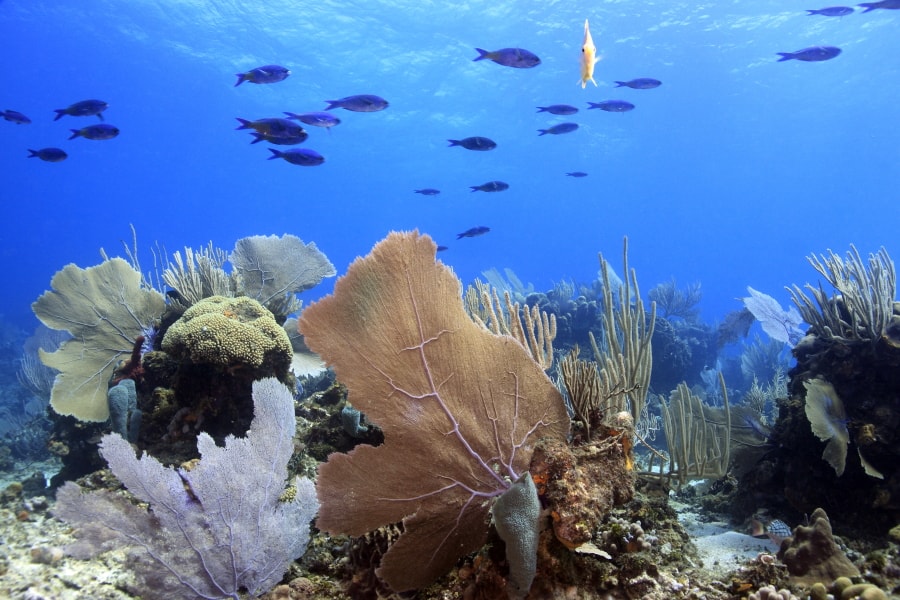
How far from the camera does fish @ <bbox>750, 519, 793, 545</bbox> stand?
363 centimetres

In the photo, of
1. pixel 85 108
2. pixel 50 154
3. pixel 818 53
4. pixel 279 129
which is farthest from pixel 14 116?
pixel 818 53

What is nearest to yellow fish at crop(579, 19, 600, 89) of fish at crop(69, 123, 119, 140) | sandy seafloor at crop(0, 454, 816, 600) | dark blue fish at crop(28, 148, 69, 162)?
sandy seafloor at crop(0, 454, 816, 600)

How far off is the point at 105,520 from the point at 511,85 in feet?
145

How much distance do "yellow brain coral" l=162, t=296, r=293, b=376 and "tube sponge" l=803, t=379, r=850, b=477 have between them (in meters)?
5.33

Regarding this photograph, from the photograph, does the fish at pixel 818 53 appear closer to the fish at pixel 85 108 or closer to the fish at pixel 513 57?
the fish at pixel 513 57

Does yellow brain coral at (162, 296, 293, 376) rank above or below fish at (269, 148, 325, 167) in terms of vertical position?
below

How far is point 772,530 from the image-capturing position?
3.80m

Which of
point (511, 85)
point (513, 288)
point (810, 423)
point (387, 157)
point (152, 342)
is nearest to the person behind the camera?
point (810, 423)

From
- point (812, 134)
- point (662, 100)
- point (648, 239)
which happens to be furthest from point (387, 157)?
point (648, 239)

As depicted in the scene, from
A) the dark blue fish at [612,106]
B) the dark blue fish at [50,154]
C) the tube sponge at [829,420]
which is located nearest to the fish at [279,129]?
the dark blue fish at [50,154]

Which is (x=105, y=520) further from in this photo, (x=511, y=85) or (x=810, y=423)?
(x=511, y=85)

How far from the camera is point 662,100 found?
4206 cm

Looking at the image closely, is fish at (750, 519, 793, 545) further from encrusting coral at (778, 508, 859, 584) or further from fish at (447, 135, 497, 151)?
Answer: fish at (447, 135, 497, 151)

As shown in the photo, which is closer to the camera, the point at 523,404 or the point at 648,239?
the point at 523,404
